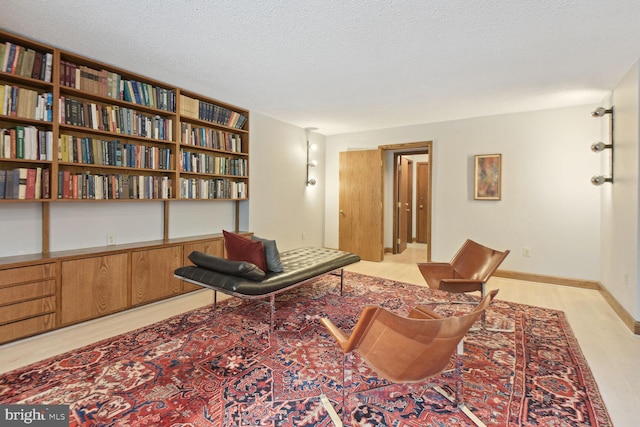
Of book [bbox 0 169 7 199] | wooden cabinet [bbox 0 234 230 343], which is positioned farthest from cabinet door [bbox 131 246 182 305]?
book [bbox 0 169 7 199]

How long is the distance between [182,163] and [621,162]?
496cm

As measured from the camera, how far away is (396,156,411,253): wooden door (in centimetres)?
687

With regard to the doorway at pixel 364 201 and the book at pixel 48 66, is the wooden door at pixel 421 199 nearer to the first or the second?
the doorway at pixel 364 201

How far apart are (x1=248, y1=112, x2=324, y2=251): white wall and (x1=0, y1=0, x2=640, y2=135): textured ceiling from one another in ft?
3.73

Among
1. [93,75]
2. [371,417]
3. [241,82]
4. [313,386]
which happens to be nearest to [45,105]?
[93,75]

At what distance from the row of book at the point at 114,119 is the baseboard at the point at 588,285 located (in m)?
5.01

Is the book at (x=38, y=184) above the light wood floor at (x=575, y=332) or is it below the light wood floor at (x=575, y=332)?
above

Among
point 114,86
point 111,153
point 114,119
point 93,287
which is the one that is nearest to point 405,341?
point 93,287

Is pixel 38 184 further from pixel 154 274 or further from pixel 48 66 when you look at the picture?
pixel 154 274

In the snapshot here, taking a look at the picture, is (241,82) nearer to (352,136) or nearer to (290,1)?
(290,1)

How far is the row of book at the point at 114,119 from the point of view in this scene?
2889mm

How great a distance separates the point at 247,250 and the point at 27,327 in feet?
5.97

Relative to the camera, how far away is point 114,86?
10.5 ft

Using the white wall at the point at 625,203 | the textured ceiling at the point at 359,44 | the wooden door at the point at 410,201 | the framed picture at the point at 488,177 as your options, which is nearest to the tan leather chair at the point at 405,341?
the textured ceiling at the point at 359,44
